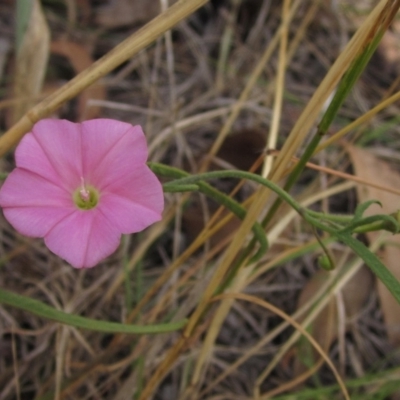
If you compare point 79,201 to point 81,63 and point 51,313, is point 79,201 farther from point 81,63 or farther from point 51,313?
point 81,63

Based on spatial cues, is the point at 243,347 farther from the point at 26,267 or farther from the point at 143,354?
the point at 26,267

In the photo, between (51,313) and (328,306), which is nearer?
(51,313)

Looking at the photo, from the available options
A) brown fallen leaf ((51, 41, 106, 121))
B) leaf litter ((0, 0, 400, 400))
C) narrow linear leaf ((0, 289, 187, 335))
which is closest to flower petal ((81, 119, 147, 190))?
narrow linear leaf ((0, 289, 187, 335))

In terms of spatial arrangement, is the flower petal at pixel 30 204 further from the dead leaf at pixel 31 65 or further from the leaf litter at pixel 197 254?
the dead leaf at pixel 31 65

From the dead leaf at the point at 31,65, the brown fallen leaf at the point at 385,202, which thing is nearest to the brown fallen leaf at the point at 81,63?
the dead leaf at the point at 31,65

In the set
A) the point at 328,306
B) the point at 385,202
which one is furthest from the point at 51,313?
the point at 385,202

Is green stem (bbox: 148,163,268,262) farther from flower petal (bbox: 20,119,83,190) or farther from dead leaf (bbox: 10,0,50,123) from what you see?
dead leaf (bbox: 10,0,50,123)
